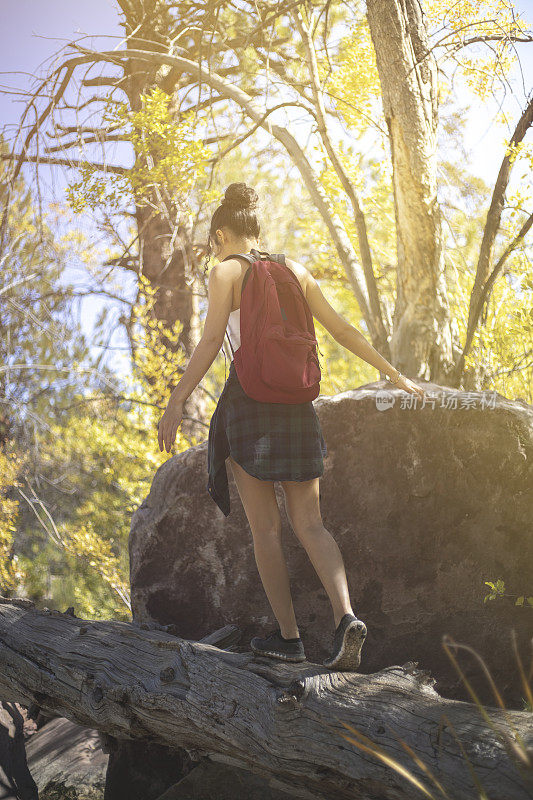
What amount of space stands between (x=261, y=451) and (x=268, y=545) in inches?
14.2

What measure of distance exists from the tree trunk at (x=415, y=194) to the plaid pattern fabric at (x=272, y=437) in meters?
2.39

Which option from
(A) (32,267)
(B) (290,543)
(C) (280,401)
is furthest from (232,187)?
(A) (32,267)

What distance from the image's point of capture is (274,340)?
225 centimetres

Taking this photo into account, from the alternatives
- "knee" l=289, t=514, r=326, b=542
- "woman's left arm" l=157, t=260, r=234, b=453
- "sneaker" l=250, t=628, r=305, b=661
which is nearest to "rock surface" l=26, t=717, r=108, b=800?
"sneaker" l=250, t=628, r=305, b=661

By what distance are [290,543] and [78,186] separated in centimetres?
391

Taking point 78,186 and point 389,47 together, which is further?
point 78,186

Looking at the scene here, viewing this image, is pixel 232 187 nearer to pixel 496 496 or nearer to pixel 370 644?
pixel 496 496

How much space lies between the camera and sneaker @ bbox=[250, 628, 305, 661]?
2398mm

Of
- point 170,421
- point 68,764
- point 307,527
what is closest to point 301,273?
point 170,421

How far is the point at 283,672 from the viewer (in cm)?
229

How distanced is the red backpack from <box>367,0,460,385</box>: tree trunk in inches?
94.2

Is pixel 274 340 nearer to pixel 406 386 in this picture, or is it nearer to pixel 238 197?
pixel 238 197

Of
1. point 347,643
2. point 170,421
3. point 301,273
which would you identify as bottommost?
point 347,643

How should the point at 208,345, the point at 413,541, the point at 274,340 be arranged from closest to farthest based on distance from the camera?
the point at 274,340
the point at 208,345
the point at 413,541
